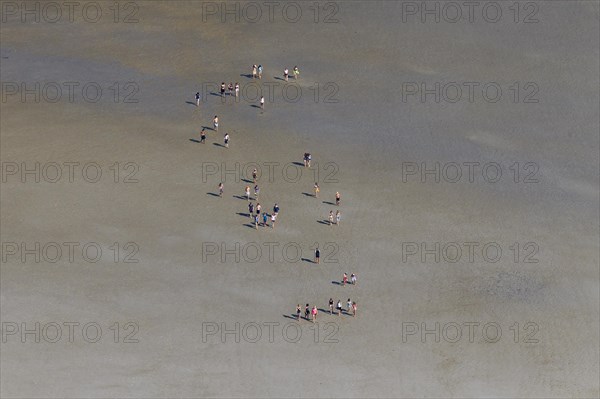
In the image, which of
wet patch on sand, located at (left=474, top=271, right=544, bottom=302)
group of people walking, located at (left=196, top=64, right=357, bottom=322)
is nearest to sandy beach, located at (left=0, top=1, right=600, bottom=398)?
wet patch on sand, located at (left=474, top=271, right=544, bottom=302)

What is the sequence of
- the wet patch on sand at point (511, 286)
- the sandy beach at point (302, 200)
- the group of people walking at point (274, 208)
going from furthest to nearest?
the wet patch on sand at point (511, 286) < the group of people walking at point (274, 208) < the sandy beach at point (302, 200)

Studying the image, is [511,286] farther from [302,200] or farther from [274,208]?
[274,208]

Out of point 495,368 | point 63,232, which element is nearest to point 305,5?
point 63,232

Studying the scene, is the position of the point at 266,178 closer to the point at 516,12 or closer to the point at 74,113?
the point at 74,113

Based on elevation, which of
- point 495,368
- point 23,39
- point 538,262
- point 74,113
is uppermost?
point 23,39

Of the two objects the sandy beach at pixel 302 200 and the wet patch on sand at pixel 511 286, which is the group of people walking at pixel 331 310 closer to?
the sandy beach at pixel 302 200

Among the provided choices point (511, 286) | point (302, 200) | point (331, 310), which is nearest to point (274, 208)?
point (302, 200)

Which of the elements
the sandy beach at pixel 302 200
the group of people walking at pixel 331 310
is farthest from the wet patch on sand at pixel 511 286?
the group of people walking at pixel 331 310

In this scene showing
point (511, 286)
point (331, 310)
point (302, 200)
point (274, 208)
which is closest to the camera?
point (331, 310)
